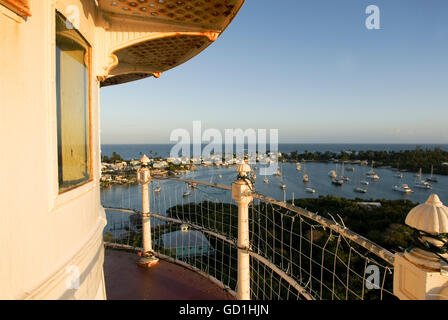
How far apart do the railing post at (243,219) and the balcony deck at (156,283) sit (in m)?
0.62

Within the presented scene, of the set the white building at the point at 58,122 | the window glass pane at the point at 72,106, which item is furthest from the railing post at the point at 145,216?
the window glass pane at the point at 72,106

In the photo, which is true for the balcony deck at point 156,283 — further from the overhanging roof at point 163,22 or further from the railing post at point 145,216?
the overhanging roof at point 163,22

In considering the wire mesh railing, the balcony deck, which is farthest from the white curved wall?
the balcony deck

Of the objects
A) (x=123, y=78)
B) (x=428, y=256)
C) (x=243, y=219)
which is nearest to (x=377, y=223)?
(x=243, y=219)

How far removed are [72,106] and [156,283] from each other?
2.88 meters

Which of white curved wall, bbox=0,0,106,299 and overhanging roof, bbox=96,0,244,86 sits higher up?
overhanging roof, bbox=96,0,244,86

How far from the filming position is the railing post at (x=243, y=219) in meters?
2.46

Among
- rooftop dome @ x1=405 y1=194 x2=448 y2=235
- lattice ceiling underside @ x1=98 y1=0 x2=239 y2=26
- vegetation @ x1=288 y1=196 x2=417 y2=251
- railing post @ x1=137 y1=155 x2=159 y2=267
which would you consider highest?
lattice ceiling underside @ x1=98 y1=0 x2=239 y2=26

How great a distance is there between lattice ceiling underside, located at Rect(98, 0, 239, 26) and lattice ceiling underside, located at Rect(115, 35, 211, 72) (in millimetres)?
173

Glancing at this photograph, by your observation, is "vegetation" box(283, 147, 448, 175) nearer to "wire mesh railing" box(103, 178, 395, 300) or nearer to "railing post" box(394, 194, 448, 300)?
"wire mesh railing" box(103, 178, 395, 300)

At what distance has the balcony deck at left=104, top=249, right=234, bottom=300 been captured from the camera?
3.09 meters

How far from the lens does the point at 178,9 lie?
161 cm
